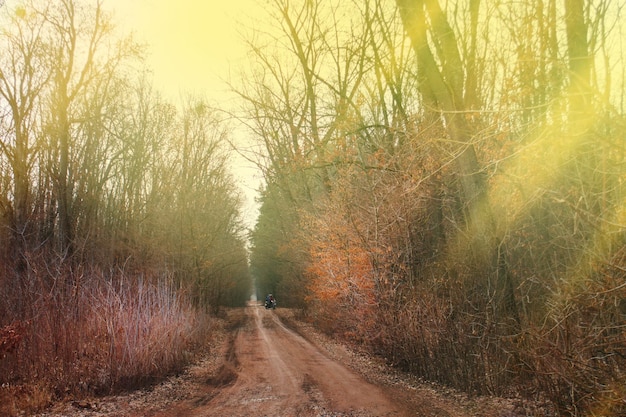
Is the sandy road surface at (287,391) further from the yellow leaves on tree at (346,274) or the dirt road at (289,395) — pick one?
the yellow leaves on tree at (346,274)

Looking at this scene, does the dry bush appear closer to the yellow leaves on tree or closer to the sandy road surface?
the sandy road surface

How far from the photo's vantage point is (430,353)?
924 centimetres

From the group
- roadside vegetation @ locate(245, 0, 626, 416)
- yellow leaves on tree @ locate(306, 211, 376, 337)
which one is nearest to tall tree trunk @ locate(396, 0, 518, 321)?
roadside vegetation @ locate(245, 0, 626, 416)

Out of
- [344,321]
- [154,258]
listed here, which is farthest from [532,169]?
[154,258]

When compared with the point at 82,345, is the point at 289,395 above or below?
below

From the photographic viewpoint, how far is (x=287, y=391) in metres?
8.63

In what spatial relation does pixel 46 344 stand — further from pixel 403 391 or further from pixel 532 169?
pixel 532 169

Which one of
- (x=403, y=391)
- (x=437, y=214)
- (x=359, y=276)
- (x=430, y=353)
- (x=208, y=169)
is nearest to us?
(x=403, y=391)

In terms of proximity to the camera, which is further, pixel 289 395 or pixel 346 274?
pixel 346 274

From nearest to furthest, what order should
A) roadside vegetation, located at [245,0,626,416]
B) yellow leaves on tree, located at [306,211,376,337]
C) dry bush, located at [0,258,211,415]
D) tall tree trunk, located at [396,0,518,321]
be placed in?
1. roadside vegetation, located at [245,0,626,416]
2. tall tree trunk, located at [396,0,518,321]
3. dry bush, located at [0,258,211,415]
4. yellow leaves on tree, located at [306,211,376,337]

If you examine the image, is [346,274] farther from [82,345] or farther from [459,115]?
[82,345]

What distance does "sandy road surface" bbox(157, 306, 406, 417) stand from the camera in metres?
7.33

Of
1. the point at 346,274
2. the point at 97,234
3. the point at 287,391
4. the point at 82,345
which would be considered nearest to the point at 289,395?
the point at 287,391

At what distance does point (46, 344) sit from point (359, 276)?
8318 millimetres
